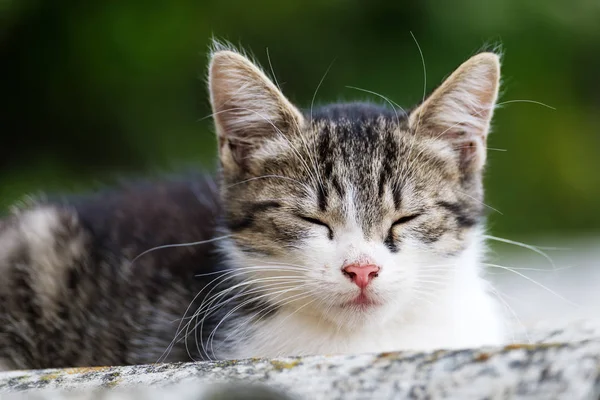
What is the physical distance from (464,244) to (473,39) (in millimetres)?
3848

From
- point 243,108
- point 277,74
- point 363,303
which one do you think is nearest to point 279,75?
point 277,74

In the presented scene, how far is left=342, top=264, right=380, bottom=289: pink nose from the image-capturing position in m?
2.32

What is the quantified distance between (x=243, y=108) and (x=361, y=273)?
77 cm

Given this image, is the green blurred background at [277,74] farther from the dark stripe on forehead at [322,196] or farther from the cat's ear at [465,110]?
the dark stripe on forehead at [322,196]

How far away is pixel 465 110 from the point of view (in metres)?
2.78

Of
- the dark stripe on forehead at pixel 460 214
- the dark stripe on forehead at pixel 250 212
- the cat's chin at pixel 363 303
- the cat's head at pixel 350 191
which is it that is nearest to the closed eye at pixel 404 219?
the cat's head at pixel 350 191

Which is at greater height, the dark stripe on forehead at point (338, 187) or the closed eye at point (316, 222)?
the dark stripe on forehead at point (338, 187)

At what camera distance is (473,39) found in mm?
6211

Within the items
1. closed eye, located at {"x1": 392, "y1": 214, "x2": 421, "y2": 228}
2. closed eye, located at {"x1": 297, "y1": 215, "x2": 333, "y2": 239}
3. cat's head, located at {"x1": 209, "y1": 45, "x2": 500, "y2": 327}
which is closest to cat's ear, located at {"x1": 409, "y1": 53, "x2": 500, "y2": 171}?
cat's head, located at {"x1": 209, "y1": 45, "x2": 500, "y2": 327}

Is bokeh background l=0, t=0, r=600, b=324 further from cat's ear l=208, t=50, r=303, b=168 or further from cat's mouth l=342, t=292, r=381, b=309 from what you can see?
cat's mouth l=342, t=292, r=381, b=309

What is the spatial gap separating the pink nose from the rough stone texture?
1.56ft

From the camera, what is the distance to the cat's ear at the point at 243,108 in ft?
8.91

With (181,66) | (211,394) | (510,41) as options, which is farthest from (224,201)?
(510,41)

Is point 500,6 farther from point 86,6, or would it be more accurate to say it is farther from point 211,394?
point 211,394
